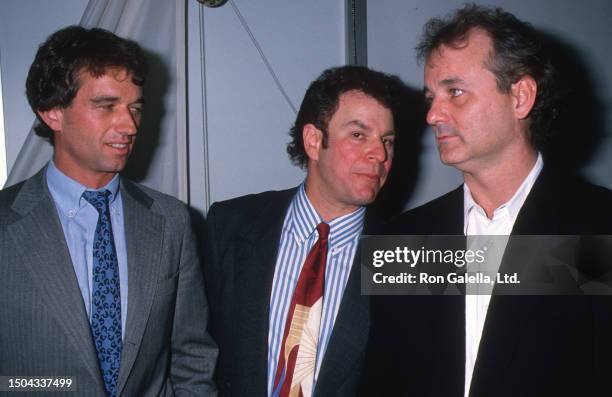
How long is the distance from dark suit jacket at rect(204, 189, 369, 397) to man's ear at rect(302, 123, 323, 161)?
0.17 meters

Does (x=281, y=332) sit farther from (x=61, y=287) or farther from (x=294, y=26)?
(x=294, y=26)

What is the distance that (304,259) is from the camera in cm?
166

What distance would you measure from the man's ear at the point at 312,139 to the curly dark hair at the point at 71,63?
61 cm

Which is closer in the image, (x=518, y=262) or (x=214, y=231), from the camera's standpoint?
(x=518, y=262)

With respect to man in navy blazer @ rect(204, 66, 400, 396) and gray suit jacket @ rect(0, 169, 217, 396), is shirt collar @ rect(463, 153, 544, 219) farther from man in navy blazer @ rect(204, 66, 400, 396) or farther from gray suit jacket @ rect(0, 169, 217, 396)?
gray suit jacket @ rect(0, 169, 217, 396)

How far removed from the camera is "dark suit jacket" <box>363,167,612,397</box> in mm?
1174

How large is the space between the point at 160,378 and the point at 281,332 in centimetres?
39

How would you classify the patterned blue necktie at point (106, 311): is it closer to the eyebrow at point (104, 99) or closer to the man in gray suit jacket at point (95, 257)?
the man in gray suit jacket at point (95, 257)

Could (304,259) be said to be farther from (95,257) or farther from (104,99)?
(104,99)

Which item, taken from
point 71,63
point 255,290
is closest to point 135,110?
point 71,63

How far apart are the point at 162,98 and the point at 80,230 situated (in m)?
0.75

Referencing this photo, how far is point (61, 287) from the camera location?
1.32 m

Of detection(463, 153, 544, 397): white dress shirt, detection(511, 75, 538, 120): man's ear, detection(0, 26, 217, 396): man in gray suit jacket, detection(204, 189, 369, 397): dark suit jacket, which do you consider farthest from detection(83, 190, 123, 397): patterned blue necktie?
detection(511, 75, 538, 120): man's ear

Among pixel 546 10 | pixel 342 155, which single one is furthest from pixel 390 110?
pixel 546 10
